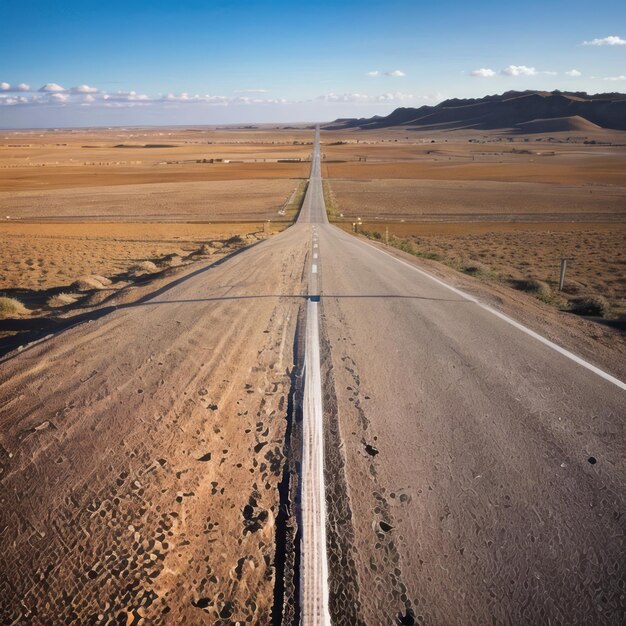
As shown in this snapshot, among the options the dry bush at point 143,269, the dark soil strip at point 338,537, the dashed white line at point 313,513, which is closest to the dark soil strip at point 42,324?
the dashed white line at point 313,513

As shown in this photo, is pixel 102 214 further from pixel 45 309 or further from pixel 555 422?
pixel 555 422

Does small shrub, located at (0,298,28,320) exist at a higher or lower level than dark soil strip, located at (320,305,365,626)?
lower

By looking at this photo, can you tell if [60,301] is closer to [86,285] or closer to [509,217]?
[86,285]

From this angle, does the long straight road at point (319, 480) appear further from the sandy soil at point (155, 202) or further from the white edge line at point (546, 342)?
the sandy soil at point (155, 202)

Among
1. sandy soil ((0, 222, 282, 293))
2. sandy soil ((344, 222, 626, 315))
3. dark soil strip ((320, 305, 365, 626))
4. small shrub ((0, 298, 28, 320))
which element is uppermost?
dark soil strip ((320, 305, 365, 626))

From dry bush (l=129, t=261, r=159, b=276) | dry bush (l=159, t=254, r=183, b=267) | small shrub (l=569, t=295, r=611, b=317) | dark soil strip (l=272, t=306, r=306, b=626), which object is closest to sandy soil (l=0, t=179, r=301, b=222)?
dry bush (l=159, t=254, r=183, b=267)

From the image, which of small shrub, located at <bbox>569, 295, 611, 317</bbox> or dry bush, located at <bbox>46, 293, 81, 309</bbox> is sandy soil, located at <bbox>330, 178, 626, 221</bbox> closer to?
small shrub, located at <bbox>569, 295, 611, 317</bbox>
